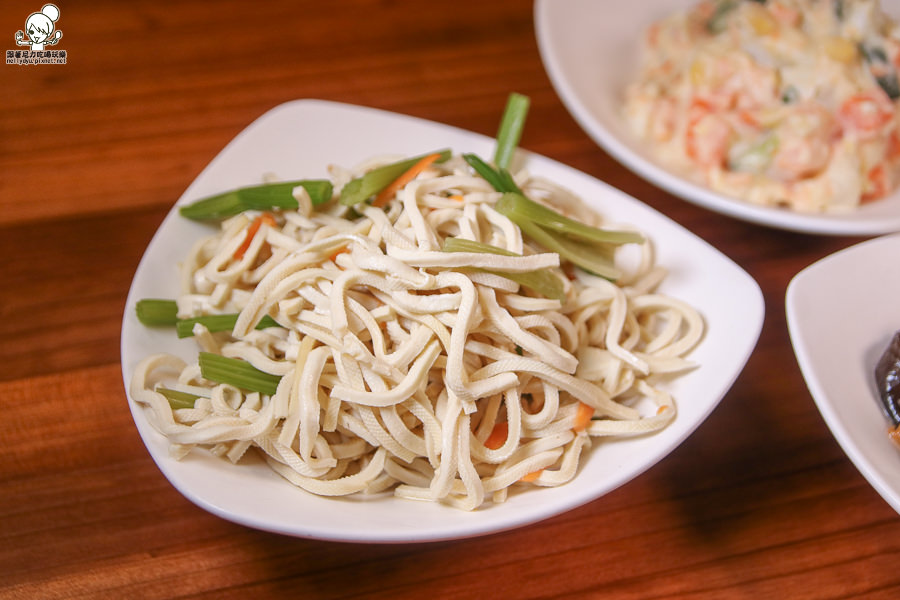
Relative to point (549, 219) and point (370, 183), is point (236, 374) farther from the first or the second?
point (549, 219)

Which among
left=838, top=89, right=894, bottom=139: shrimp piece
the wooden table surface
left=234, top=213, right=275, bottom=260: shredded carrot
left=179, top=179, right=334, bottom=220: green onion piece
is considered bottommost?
the wooden table surface

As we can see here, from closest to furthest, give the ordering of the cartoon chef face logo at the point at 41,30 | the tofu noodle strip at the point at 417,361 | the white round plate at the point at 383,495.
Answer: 1. the white round plate at the point at 383,495
2. the tofu noodle strip at the point at 417,361
3. the cartoon chef face logo at the point at 41,30

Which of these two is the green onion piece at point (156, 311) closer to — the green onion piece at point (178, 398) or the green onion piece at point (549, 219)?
the green onion piece at point (178, 398)

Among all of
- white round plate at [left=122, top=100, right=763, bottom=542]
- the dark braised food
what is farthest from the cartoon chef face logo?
the dark braised food

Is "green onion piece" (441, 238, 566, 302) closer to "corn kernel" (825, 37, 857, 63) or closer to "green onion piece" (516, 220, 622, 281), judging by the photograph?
"green onion piece" (516, 220, 622, 281)

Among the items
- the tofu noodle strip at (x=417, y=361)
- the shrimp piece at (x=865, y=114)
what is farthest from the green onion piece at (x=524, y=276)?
the shrimp piece at (x=865, y=114)

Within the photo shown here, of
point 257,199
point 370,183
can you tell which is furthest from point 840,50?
point 257,199

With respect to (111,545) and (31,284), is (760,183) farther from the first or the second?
(31,284)
